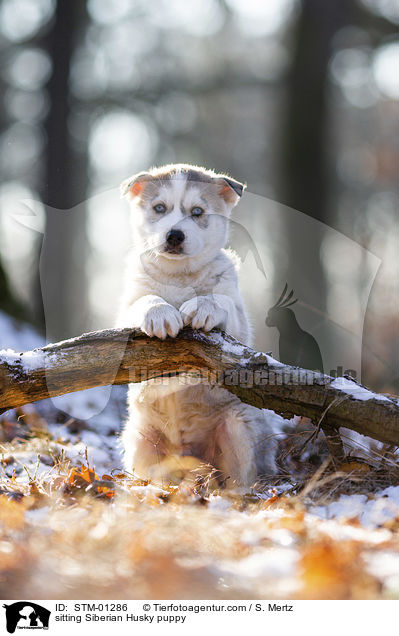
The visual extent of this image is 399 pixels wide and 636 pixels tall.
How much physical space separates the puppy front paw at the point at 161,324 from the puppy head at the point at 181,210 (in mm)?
723

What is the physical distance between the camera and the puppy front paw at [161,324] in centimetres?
285

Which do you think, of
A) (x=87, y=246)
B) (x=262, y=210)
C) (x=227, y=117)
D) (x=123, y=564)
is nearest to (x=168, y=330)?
(x=123, y=564)

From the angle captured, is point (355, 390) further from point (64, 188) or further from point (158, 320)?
point (64, 188)

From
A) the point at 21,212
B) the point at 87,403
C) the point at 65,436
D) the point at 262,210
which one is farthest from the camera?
the point at 262,210

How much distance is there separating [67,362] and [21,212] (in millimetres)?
4017

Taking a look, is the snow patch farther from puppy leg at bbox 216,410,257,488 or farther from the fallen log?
puppy leg at bbox 216,410,257,488

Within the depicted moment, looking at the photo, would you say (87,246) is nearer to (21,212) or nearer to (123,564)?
(21,212)

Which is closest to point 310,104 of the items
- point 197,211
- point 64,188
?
point 64,188

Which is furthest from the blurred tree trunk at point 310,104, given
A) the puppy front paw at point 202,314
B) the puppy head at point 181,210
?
the puppy front paw at point 202,314

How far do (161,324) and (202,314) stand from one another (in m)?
0.26

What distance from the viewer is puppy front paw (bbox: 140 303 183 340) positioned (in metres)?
2.85

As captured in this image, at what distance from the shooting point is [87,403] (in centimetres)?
574
